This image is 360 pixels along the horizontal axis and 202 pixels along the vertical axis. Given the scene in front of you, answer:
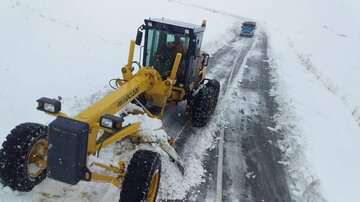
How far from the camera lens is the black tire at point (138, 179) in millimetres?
5645

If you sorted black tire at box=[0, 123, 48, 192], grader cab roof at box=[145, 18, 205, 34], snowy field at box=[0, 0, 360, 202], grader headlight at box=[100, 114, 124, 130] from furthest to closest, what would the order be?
grader cab roof at box=[145, 18, 205, 34]
snowy field at box=[0, 0, 360, 202]
black tire at box=[0, 123, 48, 192]
grader headlight at box=[100, 114, 124, 130]

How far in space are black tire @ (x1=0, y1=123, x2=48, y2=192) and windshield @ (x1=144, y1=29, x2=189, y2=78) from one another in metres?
4.32

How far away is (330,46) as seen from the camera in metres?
38.5

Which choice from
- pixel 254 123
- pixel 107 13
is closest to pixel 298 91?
pixel 254 123

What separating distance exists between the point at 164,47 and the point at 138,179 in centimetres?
487

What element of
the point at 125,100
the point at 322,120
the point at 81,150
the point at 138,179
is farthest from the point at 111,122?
the point at 322,120

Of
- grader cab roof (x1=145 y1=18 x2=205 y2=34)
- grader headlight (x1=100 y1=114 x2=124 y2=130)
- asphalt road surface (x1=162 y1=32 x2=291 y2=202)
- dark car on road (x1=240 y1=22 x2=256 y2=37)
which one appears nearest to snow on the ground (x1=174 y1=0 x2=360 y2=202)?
asphalt road surface (x1=162 y1=32 x2=291 y2=202)

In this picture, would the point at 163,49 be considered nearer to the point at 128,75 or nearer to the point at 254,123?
the point at 128,75

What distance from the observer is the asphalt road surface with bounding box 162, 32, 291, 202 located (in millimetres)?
7764

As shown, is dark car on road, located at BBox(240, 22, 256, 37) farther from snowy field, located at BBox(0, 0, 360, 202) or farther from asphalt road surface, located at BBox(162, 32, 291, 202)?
asphalt road surface, located at BBox(162, 32, 291, 202)

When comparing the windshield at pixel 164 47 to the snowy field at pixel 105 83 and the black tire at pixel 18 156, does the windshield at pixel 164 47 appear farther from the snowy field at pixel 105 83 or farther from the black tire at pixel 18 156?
the black tire at pixel 18 156

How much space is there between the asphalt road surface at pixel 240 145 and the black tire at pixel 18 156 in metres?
2.76

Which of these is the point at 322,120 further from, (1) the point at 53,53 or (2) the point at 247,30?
(2) the point at 247,30

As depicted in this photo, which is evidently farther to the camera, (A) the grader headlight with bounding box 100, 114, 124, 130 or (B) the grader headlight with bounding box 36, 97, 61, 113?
(B) the grader headlight with bounding box 36, 97, 61, 113
